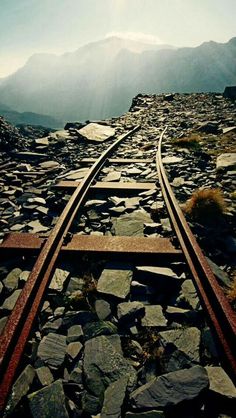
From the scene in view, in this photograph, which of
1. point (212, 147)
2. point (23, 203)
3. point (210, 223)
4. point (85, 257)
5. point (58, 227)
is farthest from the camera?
point (212, 147)

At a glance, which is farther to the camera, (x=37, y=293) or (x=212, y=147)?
(x=212, y=147)

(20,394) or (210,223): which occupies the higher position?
(210,223)

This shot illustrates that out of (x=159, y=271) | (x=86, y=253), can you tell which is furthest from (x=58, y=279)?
(x=159, y=271)

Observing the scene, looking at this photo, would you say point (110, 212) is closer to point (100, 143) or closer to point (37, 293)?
point (37, 293)

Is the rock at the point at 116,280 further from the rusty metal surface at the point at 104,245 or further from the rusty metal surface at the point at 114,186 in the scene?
the rusty metal surface at the point at 114,186

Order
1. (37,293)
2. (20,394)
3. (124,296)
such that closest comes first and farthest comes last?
1. (20,394)
2. (37,293)
3. (124,296)

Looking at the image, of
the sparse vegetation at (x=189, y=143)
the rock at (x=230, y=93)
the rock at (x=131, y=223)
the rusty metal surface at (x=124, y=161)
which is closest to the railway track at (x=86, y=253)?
the rock at (x=131, y=223)

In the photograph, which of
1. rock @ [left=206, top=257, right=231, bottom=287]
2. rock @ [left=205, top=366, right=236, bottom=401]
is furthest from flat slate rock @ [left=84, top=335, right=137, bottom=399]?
rock @ [left=206, top=257, right=231, bottom=287]

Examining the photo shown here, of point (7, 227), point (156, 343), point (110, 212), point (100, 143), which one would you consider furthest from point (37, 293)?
point (100, 143)
